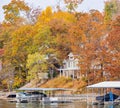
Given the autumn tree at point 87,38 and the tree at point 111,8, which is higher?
the tree at point 111,8

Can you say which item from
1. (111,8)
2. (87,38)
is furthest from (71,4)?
(87,38)

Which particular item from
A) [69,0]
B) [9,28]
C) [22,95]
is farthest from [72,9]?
[22,95]

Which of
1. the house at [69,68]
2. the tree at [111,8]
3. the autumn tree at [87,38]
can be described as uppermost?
the tree at [111,8]

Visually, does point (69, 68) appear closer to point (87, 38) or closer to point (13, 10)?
point (87, 38)

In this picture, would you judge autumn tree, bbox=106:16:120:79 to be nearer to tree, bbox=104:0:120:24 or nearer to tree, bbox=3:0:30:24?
tree, bbox=104:0:120:24

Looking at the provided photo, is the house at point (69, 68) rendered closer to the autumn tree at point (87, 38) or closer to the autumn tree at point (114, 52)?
the autumn tree at point (87, 38)

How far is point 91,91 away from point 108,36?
10.4 m

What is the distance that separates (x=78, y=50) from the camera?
8244 centimetres

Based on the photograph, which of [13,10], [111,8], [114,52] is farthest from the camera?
[13,10]

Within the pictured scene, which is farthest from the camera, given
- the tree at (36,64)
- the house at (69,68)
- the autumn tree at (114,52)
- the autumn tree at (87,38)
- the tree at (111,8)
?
the tree at (111,8)

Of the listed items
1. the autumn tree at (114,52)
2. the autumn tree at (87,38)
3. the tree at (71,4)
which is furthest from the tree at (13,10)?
the autumn tree at (114,52)

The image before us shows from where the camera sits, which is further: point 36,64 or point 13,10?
point 13,10

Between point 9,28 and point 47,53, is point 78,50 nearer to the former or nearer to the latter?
point 47,53

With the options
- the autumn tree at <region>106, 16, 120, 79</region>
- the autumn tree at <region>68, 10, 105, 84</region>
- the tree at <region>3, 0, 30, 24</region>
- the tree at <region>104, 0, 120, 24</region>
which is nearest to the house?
the autumn tree at <region>68, 10, 105, 84</region>
